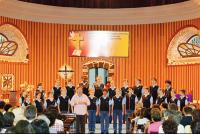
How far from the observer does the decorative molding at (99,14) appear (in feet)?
65.4

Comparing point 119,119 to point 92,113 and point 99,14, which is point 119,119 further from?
point 99,14

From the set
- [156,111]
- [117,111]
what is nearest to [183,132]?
[156,111]

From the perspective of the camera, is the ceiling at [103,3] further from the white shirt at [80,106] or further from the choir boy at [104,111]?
the white shirt at [80,106]

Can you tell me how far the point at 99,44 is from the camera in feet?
70.0

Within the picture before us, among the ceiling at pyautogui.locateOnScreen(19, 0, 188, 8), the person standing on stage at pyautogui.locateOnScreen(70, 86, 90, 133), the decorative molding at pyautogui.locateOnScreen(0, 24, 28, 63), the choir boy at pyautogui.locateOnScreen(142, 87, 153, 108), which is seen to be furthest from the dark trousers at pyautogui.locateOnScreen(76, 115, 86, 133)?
the ceiling at pyautogui.locateOnScreen(19, 0, 188, 8)

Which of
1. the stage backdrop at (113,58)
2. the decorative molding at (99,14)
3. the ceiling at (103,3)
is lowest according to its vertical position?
A: the stage backdrop at (113,58)

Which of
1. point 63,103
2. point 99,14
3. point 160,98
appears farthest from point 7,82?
point 160,98

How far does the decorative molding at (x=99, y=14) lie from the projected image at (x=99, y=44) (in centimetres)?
70

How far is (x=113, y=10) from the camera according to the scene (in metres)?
21.7

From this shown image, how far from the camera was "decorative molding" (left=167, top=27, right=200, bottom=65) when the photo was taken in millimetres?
19672

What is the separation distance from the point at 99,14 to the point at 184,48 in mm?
4546

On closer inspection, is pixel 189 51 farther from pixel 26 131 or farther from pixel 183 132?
pixel 26 131

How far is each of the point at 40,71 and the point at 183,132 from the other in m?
14.3

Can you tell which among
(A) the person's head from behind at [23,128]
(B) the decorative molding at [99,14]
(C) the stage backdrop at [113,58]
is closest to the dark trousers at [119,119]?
(C) the stage backdrop at [113,58]
